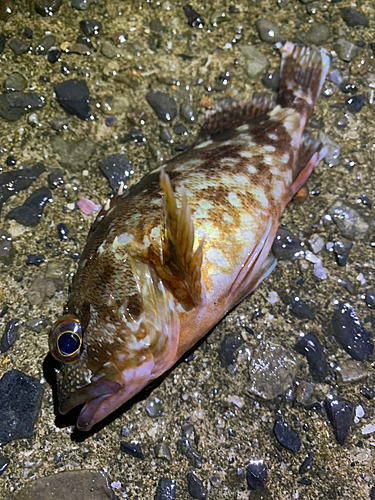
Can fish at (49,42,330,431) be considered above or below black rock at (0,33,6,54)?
below

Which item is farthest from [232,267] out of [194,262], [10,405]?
[10,405]

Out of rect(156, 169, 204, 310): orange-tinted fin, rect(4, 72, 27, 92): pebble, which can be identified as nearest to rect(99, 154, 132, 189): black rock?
rect(4, 72, 27, 92): pebble

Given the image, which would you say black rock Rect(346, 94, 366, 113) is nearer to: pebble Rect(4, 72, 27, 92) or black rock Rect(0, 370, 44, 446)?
pebble Rect(4, 72, 27, 92)

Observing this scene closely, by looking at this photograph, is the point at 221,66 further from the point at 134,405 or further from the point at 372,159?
the point at 134,405

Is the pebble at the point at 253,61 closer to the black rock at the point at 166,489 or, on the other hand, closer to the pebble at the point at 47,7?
the pebble at the point at 47,7

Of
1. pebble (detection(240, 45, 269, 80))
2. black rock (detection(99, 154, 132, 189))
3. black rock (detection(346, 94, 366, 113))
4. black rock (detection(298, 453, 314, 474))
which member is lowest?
black rock (detection(298, 453, 314, 474))
